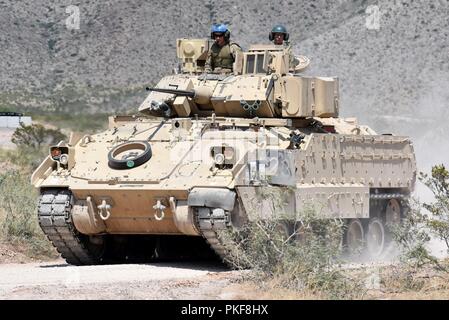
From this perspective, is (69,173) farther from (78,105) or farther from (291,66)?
(78,105)

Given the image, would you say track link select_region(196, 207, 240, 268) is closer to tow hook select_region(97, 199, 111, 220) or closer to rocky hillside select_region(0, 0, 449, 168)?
tow hook select_region(97, 199, 111, 220)

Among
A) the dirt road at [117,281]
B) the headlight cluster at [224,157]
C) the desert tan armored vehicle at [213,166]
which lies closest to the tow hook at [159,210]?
the desert tan armored vehicle at [213,166]

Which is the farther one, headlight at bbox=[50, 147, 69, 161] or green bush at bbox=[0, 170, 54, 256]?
green bush at bbox=[0, 170, 54, 256]

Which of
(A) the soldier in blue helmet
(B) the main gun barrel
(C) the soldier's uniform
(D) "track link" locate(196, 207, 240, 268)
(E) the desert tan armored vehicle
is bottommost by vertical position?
(D) "track link" locate(196, 207, 240, 268)

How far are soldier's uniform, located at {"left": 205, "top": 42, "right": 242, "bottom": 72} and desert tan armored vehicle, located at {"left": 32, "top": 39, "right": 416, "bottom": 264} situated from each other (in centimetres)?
25

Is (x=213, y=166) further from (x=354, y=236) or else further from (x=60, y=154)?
(x=354, y=236)

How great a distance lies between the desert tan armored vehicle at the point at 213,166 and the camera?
21.8 meters

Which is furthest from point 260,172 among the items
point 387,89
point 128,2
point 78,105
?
point 128,2

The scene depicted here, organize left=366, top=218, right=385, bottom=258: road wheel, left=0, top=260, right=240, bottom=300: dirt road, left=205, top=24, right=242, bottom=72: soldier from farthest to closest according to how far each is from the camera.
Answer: left=366, top=218, right=385, bottom=258: road wheel → left=205, top=24, right=242, bottom=72: soldier → left=0, top=260, right=240, bottom=300: dirt road

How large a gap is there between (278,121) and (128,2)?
47.4 meters

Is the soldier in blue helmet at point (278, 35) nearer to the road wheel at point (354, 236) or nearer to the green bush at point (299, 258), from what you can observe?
the road wheel at point (354, 236)

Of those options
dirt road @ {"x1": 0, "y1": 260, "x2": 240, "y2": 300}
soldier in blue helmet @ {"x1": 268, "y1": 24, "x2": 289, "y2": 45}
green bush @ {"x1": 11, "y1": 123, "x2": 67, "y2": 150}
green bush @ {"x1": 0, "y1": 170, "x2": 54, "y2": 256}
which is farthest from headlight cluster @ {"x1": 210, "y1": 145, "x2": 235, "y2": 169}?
green bush @ {"x1": 11, "y1": 123, "x2": 67, "y2": 150}

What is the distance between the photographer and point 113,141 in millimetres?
23625

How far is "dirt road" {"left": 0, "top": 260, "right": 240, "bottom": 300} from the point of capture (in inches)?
673
